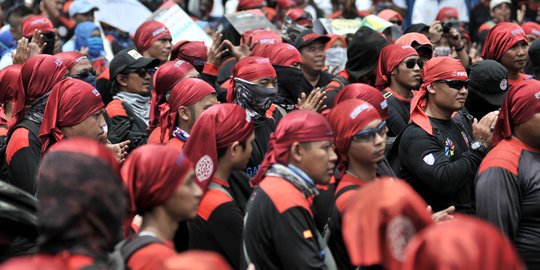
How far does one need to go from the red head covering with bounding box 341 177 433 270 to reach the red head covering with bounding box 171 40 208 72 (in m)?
7.26

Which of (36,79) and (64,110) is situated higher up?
(64,110)

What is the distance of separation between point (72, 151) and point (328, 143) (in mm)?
2068

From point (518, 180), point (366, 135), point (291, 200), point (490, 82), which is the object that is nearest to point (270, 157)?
point (291, 200)

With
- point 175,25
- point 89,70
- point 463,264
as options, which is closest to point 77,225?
point 463,264

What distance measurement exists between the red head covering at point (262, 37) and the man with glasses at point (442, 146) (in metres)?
3.17

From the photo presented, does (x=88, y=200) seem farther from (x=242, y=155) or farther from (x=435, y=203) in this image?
(x=435, y=203)

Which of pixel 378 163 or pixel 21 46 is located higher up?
pixel 378 163

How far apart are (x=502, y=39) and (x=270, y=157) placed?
5279mm

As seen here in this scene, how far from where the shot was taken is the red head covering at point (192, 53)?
35.3 feet

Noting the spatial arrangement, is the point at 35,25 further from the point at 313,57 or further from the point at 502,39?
the point at 502,39

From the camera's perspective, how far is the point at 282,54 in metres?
9.85

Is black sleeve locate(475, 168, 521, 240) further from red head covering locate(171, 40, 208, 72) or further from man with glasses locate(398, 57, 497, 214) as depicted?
red head covering locate(171, 40, 208, 72)

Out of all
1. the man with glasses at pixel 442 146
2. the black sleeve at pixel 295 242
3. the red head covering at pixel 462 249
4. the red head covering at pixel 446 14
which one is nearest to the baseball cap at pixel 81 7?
the red head covering at pixel 446 14

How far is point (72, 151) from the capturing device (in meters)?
3.93
